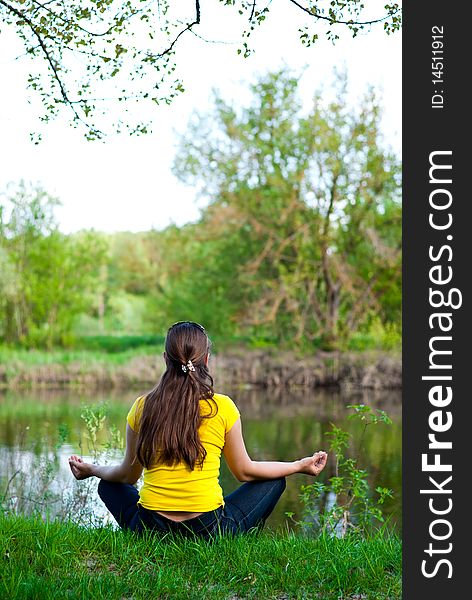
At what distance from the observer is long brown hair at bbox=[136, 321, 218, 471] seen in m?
3.45

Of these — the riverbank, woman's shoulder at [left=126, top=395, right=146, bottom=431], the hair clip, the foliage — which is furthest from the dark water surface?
the hair clip

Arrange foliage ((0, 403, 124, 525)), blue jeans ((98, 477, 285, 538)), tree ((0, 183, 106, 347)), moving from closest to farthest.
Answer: blue jeans ((98, 477, 285, 538)) → foliage ((0, 403, 124, 525)) → tree ((0, 183, 106, 347))

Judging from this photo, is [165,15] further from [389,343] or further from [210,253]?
[210,253]

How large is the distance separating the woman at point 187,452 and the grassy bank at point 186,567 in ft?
0.39

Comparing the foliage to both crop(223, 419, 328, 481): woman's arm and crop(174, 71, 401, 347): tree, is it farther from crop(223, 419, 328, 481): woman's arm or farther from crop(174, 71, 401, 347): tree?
crop(174, 71, 401, 347): tree

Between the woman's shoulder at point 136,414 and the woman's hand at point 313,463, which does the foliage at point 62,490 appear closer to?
the woman's shoulder at point 136,414

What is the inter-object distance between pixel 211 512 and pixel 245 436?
382 inches

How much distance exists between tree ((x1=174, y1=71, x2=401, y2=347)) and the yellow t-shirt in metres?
18.9

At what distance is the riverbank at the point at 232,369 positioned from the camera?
68.1ft

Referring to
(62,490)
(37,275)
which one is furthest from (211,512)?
(37,275)

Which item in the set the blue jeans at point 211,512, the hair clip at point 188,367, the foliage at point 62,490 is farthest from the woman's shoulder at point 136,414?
the foliage at point 62,490

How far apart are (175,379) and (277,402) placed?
14985mm

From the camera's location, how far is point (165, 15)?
16.8 feet

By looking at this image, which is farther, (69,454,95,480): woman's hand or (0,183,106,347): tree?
(0,183,106,347): tree
